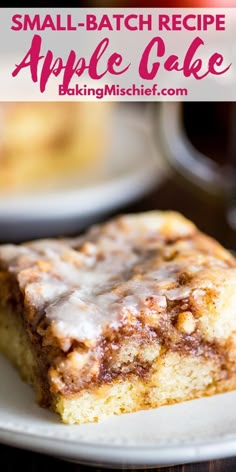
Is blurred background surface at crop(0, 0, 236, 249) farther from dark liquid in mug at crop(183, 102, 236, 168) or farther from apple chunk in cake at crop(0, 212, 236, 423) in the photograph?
apple chunk in cake at crop(0, 212, 236, 423)

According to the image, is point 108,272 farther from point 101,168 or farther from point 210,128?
point 210,128

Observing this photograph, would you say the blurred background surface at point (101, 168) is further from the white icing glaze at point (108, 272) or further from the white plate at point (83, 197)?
the white icing glaze at point (108, 272)

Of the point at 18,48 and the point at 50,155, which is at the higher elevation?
the point at 18,48

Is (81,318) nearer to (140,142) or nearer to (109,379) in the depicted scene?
(109,379)

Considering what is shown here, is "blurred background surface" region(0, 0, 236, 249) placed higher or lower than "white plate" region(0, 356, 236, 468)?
higher

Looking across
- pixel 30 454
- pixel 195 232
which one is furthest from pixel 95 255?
pixel 30 454

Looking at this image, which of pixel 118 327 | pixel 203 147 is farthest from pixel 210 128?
pixel 118 327

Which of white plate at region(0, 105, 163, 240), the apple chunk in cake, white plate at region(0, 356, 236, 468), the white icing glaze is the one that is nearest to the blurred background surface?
white plate at region(0, 105, 163, 240)
